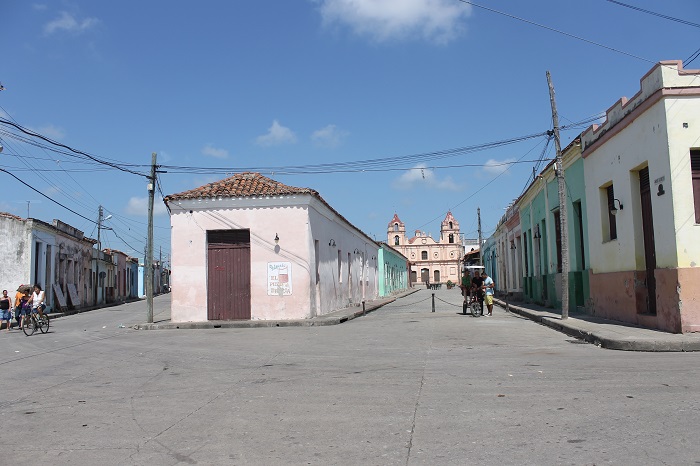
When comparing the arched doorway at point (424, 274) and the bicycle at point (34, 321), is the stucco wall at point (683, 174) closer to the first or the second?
the bicycle at point (34, 321)

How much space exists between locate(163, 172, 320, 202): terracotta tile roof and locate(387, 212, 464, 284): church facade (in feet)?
281

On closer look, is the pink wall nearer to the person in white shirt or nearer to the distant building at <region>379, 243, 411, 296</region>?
the person in white shirt

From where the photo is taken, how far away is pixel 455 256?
109688mm

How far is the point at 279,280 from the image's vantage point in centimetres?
2072

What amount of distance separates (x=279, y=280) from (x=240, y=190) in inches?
137

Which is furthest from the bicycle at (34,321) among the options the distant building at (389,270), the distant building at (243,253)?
the distant building at (389,270)

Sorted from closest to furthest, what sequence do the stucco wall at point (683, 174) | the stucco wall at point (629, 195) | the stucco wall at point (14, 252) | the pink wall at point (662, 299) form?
the pink wall at point (662, 299)
the stucco wall at point (683, 174)
the stucco wall at point (629, 195)
the stucco wall at point (14, 252)

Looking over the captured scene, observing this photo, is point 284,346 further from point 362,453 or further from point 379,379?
point 362,453

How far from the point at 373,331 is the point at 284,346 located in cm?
384

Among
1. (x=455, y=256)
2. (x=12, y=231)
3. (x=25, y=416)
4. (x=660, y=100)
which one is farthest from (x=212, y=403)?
(x=455, y=256)

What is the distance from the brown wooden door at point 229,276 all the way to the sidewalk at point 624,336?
10362mm

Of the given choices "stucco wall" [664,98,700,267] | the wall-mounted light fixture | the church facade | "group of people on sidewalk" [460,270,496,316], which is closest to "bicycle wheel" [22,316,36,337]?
"group of people on sidewalk" [460,270,496,316]

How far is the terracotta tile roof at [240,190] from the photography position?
20750 mm

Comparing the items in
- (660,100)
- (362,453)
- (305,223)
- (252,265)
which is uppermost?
(660,100)
